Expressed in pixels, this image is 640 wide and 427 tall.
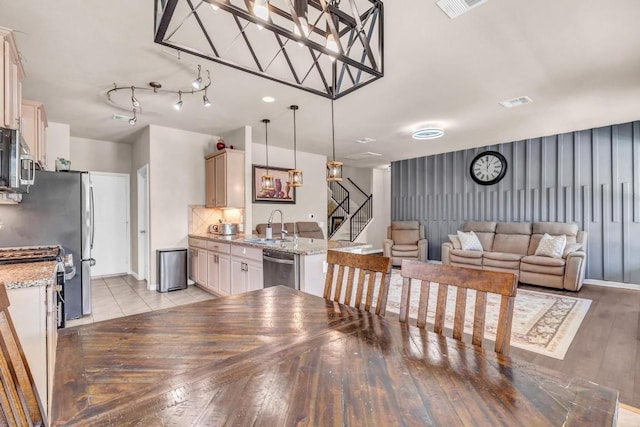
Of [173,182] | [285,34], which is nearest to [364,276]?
[285,34]

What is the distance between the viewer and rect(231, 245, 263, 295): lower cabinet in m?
3.69

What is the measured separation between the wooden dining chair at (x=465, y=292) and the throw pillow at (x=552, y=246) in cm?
502

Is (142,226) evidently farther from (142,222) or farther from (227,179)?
(227,179)

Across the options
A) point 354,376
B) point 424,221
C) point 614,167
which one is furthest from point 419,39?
point 424,221

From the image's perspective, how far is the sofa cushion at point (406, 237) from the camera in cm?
741

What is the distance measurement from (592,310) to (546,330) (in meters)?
1.24

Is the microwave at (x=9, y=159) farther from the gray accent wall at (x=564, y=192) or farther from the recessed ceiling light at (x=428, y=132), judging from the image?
the gray accent wall at (x=564, y=192)

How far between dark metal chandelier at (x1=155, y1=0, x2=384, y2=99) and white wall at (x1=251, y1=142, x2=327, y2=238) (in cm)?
324

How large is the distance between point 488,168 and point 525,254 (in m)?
2.01

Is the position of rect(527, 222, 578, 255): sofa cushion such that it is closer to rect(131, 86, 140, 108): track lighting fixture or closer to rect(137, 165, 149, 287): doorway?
rect(131, 86, 140, 108): track lighting fixture

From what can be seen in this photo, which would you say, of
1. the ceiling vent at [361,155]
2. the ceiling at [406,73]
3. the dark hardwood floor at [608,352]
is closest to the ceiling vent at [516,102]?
the ceiling at [406,73]

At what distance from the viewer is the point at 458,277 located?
129 centimetres

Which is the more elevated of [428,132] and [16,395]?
[428,132]

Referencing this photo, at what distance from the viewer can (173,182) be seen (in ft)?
17.5
